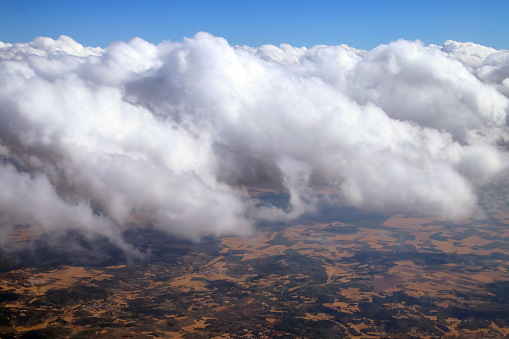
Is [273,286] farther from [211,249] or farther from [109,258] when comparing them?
[109,258]

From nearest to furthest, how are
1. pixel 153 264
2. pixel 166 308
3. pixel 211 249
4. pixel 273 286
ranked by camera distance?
pixel 166 308 < pixel 273 286 < pixel 153 264 < pixel 211 249

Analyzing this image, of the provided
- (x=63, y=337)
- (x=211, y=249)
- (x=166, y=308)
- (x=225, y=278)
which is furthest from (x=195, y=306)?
(x=211, y=249)

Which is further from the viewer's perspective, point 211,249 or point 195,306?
point 211,249

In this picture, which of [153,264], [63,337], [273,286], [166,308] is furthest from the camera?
[153,264]

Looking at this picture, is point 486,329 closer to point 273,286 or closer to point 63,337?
point 273,286

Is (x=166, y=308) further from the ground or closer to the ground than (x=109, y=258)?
closer to the ground

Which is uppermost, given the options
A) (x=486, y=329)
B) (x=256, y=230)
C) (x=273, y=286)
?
(x=256, y=230)
